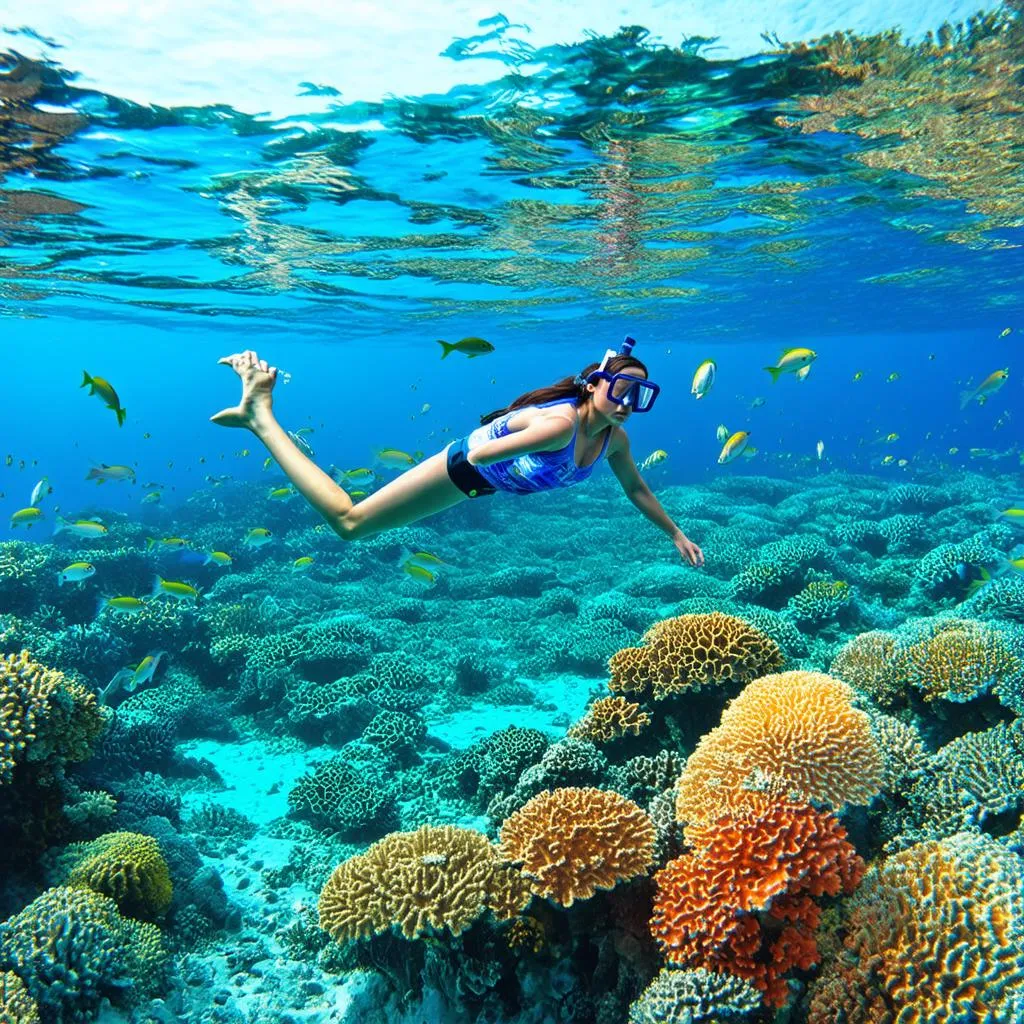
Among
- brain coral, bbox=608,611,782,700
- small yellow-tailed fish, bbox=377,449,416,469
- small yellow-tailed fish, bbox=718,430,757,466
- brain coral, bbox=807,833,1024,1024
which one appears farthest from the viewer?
small yellow-tailed fish, bbox=377,449,416,469

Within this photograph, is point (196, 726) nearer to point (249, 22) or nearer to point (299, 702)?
point (299, 702)

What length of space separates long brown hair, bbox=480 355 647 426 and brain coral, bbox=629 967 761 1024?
3534mm

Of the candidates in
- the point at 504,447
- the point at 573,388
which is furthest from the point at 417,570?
the point at 504,447

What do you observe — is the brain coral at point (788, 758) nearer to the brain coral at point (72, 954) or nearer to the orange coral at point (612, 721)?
the orange coral at point (612, 721)

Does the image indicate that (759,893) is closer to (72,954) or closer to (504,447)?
(504,447)

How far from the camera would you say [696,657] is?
618cm

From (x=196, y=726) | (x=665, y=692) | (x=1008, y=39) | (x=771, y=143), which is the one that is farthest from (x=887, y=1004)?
(x=771, y=143)

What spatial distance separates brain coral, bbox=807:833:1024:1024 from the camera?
292 centimetres

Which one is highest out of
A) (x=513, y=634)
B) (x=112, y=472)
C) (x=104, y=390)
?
(x=104, y=390)

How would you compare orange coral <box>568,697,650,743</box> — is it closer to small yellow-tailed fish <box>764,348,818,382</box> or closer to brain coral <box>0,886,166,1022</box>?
brain coral <box>0,886,166,1022</box>

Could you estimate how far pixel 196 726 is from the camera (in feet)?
34.0

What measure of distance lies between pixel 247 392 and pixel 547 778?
14.7 ft

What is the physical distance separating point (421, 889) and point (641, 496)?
3.68 metres

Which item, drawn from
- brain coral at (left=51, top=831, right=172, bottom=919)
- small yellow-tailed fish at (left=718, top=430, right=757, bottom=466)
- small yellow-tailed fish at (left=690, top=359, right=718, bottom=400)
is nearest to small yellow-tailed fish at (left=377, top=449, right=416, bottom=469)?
small yellow-tailed fish at (left=690, top=359, right=718, bottom=400)
